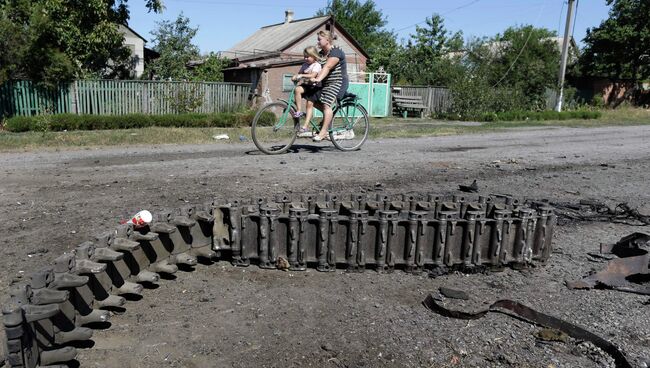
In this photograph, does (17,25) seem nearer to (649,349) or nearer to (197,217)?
(197,217)

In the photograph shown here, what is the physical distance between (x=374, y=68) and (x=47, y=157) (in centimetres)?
3628

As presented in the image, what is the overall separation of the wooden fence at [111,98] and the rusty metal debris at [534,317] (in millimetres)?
19501

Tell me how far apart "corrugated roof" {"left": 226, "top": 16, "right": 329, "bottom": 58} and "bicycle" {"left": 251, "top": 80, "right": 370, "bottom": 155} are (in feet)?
102

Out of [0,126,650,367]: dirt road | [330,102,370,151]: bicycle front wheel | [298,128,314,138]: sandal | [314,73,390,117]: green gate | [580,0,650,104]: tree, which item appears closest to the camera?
[0,126,650,367]: dirt road

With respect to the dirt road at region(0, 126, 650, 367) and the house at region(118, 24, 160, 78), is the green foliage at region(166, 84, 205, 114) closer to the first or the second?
the dirt road at region(0, 126, 650, 367)

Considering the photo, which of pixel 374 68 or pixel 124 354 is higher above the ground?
pixel 374 68

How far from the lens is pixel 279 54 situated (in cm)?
3972

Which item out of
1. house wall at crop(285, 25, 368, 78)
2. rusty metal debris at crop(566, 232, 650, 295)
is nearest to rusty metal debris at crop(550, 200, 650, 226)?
rusty metal debris at crop(566, 232, 650, 295)

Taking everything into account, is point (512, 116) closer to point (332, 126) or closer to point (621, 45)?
point (332, 126)

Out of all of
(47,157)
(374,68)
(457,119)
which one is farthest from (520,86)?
(47,157)

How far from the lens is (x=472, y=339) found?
3.14 m

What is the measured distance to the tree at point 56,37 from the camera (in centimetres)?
1862

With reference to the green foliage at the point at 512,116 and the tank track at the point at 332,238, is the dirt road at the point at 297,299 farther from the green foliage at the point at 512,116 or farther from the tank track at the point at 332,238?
the green foliage at the point at 512,116

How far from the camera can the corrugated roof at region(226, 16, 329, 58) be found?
138 ft
